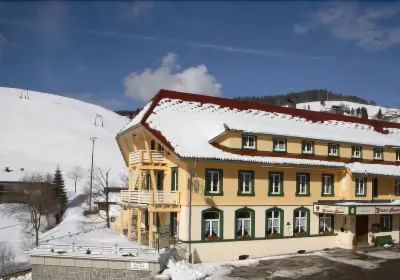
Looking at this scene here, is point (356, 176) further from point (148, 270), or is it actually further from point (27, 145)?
point (27, 145)

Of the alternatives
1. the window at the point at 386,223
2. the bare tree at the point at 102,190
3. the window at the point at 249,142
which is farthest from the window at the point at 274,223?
the bare tree at the point at 102,190

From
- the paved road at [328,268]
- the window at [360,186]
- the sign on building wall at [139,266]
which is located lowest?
the paved road at [328,268]

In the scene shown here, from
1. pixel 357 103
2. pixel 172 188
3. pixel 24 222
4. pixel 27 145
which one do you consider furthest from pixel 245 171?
pixel 357 103

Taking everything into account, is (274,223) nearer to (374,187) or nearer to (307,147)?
(307,147)

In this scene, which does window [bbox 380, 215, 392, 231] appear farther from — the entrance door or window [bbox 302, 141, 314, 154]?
window [bbox 302, 141, 314, 154]

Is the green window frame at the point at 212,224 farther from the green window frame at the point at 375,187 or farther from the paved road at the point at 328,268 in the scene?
the green window frame at the point at 375,187

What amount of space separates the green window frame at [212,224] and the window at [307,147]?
834cm

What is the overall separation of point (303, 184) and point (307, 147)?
2.70 meters

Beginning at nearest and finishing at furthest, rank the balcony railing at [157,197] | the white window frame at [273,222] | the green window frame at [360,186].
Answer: the balcony railing at [157,197] → the white window frame at [273,222] → the green window frame at [360,186]

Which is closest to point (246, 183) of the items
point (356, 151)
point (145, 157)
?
point (145, 157)

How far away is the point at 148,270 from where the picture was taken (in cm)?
2072

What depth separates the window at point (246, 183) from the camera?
27025mm

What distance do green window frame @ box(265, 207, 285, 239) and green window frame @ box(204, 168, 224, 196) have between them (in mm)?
3816

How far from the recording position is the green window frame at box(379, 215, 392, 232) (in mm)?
32378
